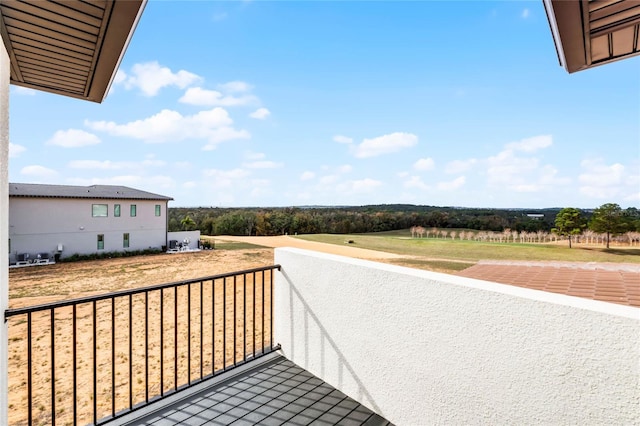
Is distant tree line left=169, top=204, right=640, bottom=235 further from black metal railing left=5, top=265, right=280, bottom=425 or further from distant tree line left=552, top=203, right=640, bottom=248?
black metal railing left=5, top=265, right=280, bottom=425

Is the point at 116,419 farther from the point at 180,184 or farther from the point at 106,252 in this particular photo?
the point at 180,184

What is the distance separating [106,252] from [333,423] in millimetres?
19577

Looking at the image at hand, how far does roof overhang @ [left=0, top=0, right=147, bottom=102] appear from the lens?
4.02ft

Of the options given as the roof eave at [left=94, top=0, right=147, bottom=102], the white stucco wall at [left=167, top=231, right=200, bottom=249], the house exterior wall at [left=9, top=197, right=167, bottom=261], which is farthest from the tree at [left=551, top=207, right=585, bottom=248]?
the house exterior wall at [left=9, top=197, right=167, bottom=261]

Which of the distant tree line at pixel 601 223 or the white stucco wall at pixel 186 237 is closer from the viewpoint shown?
the distant tree line at pixel 601 223

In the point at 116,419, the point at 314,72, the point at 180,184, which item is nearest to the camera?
the point at 116,419

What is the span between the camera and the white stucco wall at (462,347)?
1.04 m

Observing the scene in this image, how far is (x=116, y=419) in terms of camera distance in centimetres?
179

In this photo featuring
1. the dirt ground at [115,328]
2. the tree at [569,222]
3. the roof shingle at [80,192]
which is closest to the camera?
the dirt ground at [115,328]

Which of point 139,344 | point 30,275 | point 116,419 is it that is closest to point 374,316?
point 116,419

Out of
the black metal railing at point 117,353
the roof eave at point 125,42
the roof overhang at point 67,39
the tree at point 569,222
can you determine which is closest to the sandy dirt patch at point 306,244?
the black metal railing at point 117,353

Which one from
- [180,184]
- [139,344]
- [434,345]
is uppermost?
[180,184]

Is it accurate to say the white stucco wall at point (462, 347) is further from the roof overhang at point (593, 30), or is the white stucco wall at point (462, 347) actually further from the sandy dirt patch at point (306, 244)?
the sandy dirt patch at point (306, 244)

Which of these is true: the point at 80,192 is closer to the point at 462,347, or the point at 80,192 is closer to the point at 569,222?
the point at 462,347
